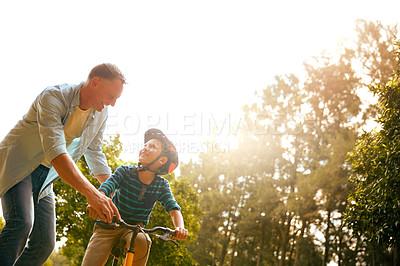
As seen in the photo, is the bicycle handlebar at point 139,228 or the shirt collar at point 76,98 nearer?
the bicycle handlebar at point 139,228

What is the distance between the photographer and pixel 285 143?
27.3m

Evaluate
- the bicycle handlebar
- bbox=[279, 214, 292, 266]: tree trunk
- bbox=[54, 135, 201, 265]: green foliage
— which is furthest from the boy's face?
bbox=[279, 214, 292, 266]: tree trunk

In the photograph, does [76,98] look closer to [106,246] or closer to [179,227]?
[106,246]

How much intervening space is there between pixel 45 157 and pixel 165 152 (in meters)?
1.03

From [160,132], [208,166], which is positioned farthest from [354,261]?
[160,132]

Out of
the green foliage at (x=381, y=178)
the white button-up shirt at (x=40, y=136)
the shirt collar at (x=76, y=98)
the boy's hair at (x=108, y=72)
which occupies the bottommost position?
the white button-up shirt at (x=40, y=136)

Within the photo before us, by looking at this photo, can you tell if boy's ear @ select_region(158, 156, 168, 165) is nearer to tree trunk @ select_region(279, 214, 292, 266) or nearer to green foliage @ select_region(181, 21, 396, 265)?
green foliage @ select_region(181, 21, 396, 265)

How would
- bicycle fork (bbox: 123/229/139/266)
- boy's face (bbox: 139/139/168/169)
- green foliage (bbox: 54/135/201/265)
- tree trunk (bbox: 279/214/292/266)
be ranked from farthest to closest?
tree trunk (bbox: 279/214/292/266), green foliage (bbox: 54/135/201/265), boy's face (bbox: 139/139/168/169), bicycle fork (bbox: 123/229/139/266)

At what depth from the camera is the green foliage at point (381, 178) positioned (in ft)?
35.6

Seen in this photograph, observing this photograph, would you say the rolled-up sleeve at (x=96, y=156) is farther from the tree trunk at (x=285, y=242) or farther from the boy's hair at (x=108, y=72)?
the tree trunk at (x=285, y=242)

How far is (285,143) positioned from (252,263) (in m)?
13.7

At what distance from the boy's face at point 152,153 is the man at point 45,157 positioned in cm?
47

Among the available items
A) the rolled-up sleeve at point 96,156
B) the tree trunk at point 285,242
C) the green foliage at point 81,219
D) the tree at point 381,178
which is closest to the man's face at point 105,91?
the rolled-up sleeve at point 96,156

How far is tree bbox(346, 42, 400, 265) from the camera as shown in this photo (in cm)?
1086
